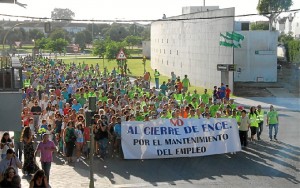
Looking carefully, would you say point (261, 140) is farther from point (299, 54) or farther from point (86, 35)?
point (86, 35)

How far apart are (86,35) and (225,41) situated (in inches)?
4356

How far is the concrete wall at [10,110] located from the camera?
44.3ft

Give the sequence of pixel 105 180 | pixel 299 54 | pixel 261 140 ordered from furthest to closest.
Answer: pixel 299 54
pixel 261 140
pixel 105 180

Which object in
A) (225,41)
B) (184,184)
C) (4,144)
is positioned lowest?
(184,184)

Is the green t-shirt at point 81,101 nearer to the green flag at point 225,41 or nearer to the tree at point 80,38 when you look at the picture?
the green flag at point 225,41

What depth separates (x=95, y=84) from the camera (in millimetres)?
32719

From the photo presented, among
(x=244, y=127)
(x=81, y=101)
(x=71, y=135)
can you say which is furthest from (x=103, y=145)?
(x=81, y=101)

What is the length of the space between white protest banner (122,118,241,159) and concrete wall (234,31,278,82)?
2350 centimetres

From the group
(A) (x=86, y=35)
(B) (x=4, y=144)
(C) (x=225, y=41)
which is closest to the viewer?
(B) (x=4, y=144)

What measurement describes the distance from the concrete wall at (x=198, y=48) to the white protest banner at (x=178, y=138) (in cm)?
1746

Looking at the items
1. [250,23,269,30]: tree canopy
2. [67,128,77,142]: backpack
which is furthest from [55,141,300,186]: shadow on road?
[250,23,269,30]: tree canopy

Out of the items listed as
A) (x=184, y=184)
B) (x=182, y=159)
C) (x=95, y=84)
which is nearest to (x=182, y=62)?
(x=95, y=84)

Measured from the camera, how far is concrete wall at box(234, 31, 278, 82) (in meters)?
40.9

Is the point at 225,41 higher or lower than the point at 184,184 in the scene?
higher
